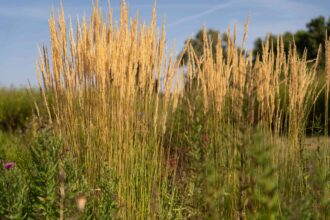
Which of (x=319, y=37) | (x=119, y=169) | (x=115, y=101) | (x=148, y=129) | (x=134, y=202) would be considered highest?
(x=319, y=37)

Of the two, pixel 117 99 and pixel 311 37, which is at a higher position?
pixel 311 37

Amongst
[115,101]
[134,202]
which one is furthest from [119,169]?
[115,101]

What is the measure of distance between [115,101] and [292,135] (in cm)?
162

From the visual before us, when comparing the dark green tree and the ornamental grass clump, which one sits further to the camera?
the dark green tree

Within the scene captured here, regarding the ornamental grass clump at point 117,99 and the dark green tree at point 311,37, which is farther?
the dark green tree at point 311,37

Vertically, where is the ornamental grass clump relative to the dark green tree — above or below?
below

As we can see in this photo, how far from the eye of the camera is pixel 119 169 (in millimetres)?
3326

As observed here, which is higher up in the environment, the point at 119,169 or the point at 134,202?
the point at 119,169

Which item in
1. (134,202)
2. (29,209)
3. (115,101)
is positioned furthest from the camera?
(115,101)

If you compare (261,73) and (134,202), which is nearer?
(134,202)

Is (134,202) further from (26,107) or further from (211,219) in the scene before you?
(26,107)

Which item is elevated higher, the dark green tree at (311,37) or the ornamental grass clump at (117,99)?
the dark green tree at (311,37)

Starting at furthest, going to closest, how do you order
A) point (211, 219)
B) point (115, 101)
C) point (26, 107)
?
point (26, 107) → point (115, 101) → point (211, 219)

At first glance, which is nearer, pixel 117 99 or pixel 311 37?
pixel 117 99
